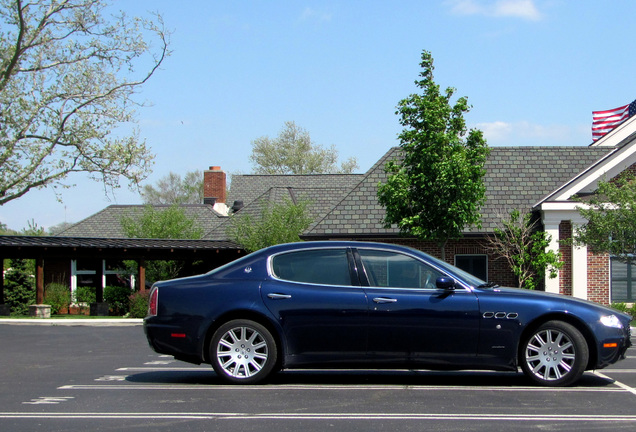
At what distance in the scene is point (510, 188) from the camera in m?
26.9

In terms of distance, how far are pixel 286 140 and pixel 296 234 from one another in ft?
135

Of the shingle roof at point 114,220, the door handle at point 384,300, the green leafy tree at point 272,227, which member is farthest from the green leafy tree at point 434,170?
the shingle roof at point 114,220

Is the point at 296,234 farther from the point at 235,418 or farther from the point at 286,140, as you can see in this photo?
the point at 286,140

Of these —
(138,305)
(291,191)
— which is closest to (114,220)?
(291,191)

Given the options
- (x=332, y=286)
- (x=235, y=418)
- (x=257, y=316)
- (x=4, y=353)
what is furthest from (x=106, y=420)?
(x=4, y=353)

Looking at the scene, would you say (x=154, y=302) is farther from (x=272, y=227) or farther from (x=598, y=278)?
(x=272, y=227)

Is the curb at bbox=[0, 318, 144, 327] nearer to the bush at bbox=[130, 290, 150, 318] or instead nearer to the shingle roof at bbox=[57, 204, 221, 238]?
the bush at bbox=[130, 290, 150, 318]

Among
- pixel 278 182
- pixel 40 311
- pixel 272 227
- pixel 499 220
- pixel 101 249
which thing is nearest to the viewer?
pixel 499 220

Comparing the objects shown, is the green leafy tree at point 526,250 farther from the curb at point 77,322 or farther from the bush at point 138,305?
the curb at point 77,322

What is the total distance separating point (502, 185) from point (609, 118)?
8316 mm

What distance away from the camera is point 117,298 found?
31.7 meters

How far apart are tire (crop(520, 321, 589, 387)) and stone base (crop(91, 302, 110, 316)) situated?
77.1ft

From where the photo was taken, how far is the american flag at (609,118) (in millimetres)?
31641

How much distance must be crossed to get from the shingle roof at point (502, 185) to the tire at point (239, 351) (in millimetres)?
17914
